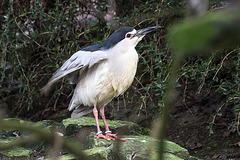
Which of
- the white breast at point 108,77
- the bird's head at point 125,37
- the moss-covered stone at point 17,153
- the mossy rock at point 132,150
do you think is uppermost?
the bird's head at point 125,37

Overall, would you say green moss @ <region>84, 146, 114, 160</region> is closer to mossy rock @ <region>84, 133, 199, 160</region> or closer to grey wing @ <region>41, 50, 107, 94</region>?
mossy rock @ <region>84, 133, 199, 160</region>

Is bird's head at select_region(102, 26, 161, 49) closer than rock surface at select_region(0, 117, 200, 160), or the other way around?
rock surface at select_region(0, 117, 200, 160)

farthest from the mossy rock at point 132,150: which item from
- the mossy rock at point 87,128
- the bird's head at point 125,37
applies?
the bird's head at point 125,37

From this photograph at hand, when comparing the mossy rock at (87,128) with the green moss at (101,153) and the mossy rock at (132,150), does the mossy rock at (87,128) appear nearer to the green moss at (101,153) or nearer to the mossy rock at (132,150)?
the mossy rock at (132,150)

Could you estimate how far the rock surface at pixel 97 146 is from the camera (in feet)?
9.64

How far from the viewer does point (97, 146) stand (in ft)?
10.6

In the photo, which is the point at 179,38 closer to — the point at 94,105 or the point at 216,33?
the point at 216,33

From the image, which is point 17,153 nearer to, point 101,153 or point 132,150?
point 101,153

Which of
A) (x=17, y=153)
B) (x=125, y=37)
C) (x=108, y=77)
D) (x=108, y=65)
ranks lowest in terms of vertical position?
(x=17, y=153)

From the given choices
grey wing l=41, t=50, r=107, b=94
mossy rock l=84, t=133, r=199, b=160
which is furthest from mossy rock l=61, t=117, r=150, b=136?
grey wing l=41, t=50, r=107, b=94

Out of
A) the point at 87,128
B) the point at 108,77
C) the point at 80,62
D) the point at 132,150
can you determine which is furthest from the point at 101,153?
the point at 87,128

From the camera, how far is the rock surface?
2938mm

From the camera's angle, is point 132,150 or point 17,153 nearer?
point 132,150

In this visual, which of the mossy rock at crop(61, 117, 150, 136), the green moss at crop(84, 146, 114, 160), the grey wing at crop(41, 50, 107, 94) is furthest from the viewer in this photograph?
the mossy rock at crop(61, 117, 150, 136)
